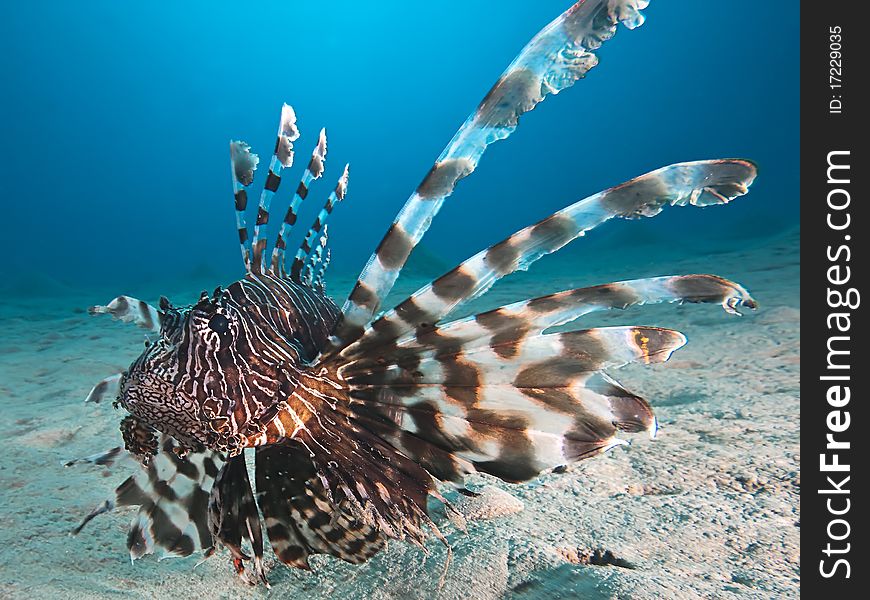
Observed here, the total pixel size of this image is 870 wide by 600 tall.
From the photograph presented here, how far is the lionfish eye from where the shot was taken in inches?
63.2

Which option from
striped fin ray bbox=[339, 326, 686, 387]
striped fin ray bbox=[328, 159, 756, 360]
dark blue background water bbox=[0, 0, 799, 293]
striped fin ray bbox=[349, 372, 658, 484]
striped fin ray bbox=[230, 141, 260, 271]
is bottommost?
striped fin ray bbox=[349, 372, 658, 484]

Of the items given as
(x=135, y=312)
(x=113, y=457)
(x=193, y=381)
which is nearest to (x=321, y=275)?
(x=135, y=312)

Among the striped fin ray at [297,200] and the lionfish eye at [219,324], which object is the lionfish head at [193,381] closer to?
the lionfish eye at [219,324]

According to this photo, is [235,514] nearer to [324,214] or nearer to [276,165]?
[276,165]

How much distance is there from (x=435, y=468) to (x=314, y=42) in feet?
412

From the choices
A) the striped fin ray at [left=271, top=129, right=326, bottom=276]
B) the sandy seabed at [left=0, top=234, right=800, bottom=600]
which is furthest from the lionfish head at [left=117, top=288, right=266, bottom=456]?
the striped fin ray at [left=271, top=129, right=326, bottom=276]

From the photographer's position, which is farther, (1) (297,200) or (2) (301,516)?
(1) (297,200)

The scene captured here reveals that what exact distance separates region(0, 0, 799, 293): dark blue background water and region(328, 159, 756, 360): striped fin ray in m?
70.0

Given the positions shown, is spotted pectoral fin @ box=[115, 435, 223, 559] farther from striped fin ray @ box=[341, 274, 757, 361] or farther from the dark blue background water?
the dark blue background water

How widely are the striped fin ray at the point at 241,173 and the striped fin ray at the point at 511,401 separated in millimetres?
985

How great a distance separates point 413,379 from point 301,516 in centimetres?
62
